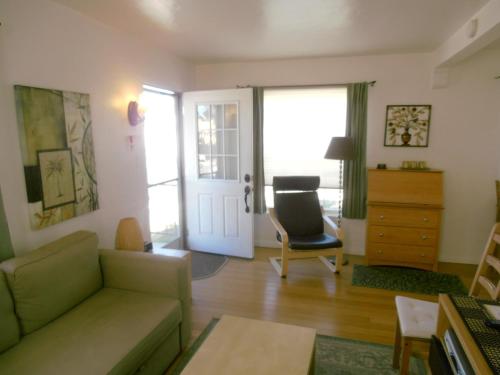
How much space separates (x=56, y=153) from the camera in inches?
84.6

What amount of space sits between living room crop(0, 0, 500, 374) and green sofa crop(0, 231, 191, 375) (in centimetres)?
31

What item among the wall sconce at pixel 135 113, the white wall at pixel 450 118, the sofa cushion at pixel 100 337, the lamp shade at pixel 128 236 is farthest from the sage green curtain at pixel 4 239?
the white wall at pixel 450 118

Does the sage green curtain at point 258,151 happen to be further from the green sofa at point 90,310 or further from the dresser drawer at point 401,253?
the green sofa at point 90,310

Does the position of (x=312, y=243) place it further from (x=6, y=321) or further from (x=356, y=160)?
(x=6, y=321)

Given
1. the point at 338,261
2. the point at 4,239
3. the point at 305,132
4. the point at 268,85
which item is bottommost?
the point at 338,261

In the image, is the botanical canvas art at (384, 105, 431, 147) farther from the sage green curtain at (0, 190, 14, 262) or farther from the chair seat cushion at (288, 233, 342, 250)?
the sage green curtain at (0, 190, 14, 262)

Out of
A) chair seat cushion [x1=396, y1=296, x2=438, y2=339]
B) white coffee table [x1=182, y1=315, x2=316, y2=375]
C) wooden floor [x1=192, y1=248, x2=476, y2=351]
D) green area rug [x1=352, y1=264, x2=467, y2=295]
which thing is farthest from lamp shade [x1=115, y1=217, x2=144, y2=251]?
green area rug [x1=352, y1=264, x2=467, y2=295]

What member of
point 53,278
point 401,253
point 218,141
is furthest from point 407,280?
point 53,278

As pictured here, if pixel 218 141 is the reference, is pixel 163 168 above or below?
below

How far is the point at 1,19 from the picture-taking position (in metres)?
1.80

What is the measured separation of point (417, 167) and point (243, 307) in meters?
2.47

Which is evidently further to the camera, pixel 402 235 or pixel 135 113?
pixel 402 235

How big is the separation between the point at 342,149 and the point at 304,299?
1630 millimetres

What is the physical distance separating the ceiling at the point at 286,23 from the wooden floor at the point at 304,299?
7.71 feet
